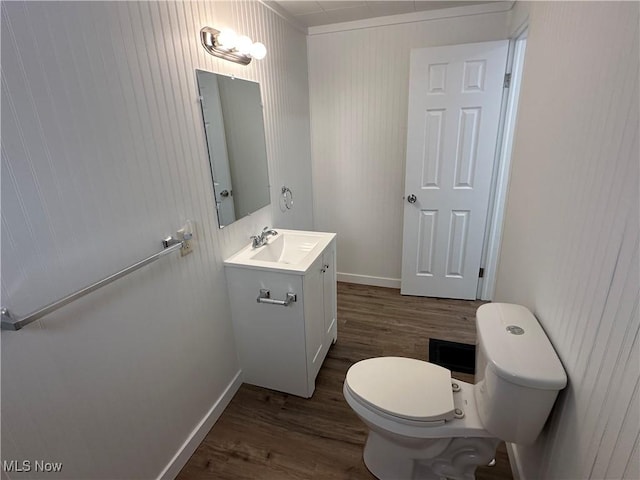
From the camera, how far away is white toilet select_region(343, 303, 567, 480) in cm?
107

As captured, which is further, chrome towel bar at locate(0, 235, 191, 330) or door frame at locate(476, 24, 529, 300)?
door frame at locate(476, 24, 529, 300)

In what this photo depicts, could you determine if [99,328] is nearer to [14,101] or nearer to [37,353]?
[37,353]

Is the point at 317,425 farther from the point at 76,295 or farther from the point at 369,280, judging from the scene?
the point at 369,280

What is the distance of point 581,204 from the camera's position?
1015 mm

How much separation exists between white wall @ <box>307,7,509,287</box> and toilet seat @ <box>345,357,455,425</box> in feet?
5.63

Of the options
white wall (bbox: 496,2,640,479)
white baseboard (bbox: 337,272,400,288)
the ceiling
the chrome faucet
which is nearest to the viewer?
white wall (bbox: 496,2,640,479)

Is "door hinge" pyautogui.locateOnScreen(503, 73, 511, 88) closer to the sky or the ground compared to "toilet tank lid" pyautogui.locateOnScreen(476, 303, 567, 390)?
closer to the sky

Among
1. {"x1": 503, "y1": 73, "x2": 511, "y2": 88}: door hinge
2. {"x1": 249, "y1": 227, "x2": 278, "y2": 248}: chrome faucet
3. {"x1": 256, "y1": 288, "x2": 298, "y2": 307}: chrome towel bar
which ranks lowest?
{"x1": 256, "y1": 288, "x2": 298, "y2": 307}: chrome towel bar

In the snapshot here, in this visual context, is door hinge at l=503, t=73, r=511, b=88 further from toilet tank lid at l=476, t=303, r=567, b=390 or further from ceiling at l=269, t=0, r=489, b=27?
toilet tank lid at l=476, t=303, r=567, b=390

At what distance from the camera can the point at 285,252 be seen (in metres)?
2.15

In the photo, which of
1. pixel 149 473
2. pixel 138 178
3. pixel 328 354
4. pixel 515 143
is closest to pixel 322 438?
pixel 328 354

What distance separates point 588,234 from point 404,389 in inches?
33.5

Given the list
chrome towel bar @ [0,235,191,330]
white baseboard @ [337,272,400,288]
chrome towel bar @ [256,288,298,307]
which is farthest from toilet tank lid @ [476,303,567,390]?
white baseboard @ [337,272,400,288]

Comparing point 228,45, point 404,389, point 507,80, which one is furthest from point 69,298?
point 507,80
